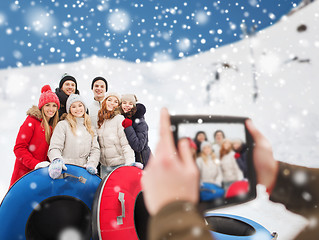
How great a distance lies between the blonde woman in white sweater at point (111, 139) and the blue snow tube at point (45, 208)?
0.87 meters

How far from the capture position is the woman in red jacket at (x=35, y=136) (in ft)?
6.29

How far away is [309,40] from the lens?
1579 cm

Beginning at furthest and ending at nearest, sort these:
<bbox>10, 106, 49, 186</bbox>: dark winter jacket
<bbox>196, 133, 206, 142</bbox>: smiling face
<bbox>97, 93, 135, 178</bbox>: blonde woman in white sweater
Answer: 1. <bbox>97, 93, 135, 178</bbox>: blonde woman in white sweater
2. <bbox>10, 106, 49, 186</bbox>: dark winter jacket
3. <bbox>196, 133, 206, 142</bbox>: smiling face

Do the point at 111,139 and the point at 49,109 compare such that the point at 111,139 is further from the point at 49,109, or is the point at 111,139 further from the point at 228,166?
the point at 228,166

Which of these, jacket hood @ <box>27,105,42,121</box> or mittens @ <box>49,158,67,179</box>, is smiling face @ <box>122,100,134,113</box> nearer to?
jacket hood @ <box>27,105,42,121</box>

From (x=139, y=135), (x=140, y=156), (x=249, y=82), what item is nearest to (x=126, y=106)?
(x=139, y=135)

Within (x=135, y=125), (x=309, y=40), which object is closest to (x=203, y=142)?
(x=135, y=125)

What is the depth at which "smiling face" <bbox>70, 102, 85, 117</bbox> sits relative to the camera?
2.08 metres

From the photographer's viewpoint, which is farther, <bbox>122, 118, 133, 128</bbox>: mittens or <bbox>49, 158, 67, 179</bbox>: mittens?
<bbox>122, 118, 133, 128</bbox>: mittens

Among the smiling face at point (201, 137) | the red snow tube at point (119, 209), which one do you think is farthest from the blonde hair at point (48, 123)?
the smiling face at point (201, 137)

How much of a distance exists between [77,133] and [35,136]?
0.33 meters

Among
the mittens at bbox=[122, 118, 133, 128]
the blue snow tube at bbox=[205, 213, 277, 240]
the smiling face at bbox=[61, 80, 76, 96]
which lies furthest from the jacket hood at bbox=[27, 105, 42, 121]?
the blue snow tube at bbox=[205, 213, 277, 240]

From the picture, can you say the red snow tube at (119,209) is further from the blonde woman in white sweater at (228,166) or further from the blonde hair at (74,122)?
the blonde woman in white sweater at (228,166)

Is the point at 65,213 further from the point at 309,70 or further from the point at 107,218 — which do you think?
the point at 309,70
